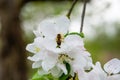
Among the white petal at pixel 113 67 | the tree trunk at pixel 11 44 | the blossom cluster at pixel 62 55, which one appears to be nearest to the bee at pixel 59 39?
the blossom cluster at pixel 62 55

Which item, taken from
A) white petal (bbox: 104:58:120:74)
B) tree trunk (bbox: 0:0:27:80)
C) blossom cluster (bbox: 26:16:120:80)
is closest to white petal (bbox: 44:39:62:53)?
blossom cluster (bbox: 26:16:120:80)

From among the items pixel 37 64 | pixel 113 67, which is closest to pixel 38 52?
pixel 37 64

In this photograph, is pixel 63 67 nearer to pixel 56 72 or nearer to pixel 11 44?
pixel 56 72

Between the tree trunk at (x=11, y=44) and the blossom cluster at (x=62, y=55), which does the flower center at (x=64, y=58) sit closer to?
the blossom cluster at (x=62, y=55)

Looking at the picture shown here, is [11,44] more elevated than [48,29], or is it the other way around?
[11,44]

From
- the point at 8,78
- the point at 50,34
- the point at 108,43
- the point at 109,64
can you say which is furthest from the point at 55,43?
the point at 108,43
